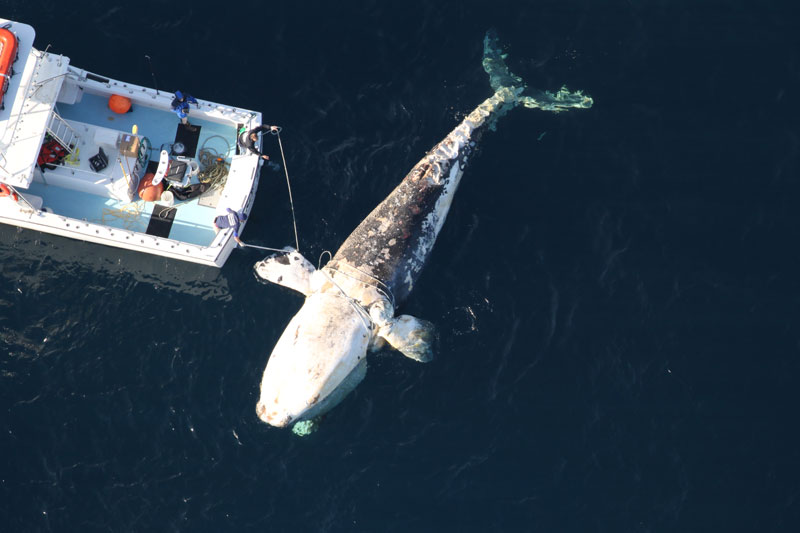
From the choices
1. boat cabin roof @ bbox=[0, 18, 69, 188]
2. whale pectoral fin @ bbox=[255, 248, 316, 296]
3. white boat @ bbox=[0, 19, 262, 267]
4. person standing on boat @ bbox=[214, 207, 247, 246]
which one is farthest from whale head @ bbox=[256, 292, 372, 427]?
boat cabin roof @ bbox=[0, 18, 69, 188]

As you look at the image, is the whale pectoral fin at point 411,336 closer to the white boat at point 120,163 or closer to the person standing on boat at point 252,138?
the white boat at point 120,163

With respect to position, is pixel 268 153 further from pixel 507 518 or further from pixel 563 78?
pixel 507 518

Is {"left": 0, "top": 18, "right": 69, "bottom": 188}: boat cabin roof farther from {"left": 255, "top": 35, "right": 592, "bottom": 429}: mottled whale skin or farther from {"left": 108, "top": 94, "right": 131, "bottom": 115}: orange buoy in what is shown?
{"left": 255, "top": 35, "right": 592, "bottom": 429}: mottled whale skin

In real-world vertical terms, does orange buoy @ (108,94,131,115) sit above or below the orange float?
below

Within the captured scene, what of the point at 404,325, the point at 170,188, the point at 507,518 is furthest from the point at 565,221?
the point at 170,188

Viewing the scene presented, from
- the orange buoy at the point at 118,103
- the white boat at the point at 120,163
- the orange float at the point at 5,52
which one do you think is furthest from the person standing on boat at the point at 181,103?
the orange float at the point at 5,52

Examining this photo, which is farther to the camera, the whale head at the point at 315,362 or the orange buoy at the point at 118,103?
the orange buoy at the point at 118,103

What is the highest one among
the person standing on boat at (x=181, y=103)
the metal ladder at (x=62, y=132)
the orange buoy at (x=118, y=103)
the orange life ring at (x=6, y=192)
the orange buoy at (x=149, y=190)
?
the person standing on boat at (x=181, y=103)
